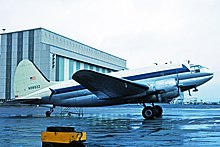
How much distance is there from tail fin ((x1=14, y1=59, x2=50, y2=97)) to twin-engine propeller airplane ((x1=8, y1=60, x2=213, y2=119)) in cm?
133

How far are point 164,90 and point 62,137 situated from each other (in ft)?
51.9

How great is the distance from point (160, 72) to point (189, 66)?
7.33 feet

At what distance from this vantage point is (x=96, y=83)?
78.3ft

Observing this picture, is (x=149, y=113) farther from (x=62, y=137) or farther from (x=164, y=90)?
(x=62, y=137)

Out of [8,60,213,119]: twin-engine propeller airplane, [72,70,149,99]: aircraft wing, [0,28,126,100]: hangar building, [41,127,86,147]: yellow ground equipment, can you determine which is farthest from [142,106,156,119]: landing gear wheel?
[0,28,126,100]: hangar building

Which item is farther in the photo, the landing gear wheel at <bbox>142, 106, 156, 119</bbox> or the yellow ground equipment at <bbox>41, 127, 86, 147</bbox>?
the landing gear wheel at <bbox>142, 106, 156, 119</bbox>

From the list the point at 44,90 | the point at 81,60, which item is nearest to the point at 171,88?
the point at 44,90

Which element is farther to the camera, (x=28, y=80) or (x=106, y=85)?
(x=28, y=80)

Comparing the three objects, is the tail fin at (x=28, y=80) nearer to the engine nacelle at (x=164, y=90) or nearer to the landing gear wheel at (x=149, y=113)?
the landing gear wheel at (x=149, y=113)

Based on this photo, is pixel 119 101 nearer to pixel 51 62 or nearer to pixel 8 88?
pixel 51 62

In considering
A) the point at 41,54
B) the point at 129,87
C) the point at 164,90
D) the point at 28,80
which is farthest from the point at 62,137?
the point at 41,54

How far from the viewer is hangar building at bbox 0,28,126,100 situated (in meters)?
75.6

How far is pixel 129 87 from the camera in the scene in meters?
23.5

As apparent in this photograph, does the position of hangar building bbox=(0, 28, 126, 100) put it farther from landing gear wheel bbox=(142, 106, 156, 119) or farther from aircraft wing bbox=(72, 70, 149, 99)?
landing gear wheel bbox=(142, 106, 156, 119)
